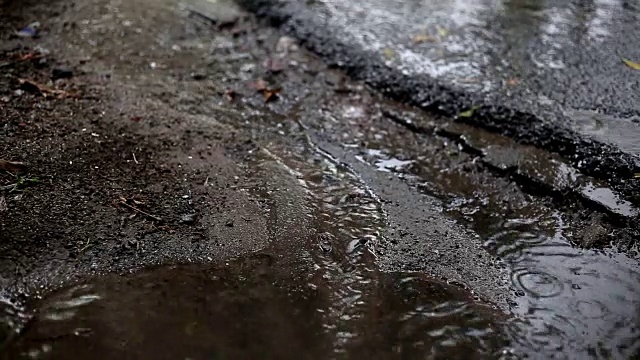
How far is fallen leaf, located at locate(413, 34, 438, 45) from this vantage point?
3830 mm

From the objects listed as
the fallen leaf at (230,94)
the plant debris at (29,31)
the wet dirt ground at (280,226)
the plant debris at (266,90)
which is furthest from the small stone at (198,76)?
the plant debris at (29,31)

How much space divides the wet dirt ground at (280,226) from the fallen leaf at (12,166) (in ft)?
0.18

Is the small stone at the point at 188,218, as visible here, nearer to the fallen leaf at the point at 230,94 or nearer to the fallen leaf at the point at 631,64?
the fallen leaf at the point at 230,94

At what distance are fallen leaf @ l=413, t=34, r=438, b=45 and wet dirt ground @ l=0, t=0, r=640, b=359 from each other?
587 millimetres

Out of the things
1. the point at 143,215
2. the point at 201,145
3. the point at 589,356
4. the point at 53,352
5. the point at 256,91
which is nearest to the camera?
the point at 53,352

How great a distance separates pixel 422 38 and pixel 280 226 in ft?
6.31

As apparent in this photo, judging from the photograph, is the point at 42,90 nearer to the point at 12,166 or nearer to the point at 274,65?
the point at 12,166

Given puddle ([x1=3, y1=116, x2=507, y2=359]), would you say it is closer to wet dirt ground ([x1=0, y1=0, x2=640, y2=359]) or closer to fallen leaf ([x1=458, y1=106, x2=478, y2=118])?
wet dirt ground ([x1=0, y1=0, x2=640, y2=359])

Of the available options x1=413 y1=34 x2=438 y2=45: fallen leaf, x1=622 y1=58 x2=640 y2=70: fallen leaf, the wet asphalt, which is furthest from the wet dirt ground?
x1=622 y1=58 x2=640 y2=70: fallen leaf

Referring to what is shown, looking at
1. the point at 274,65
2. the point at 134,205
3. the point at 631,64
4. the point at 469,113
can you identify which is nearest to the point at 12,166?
the point at 134,205

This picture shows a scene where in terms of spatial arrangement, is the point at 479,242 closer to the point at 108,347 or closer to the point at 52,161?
the point at 108,347

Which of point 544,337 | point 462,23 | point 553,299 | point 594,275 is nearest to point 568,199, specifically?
point 594,275

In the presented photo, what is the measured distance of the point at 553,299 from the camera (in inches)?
92.0

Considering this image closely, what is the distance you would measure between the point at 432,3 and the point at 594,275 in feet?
8.34
